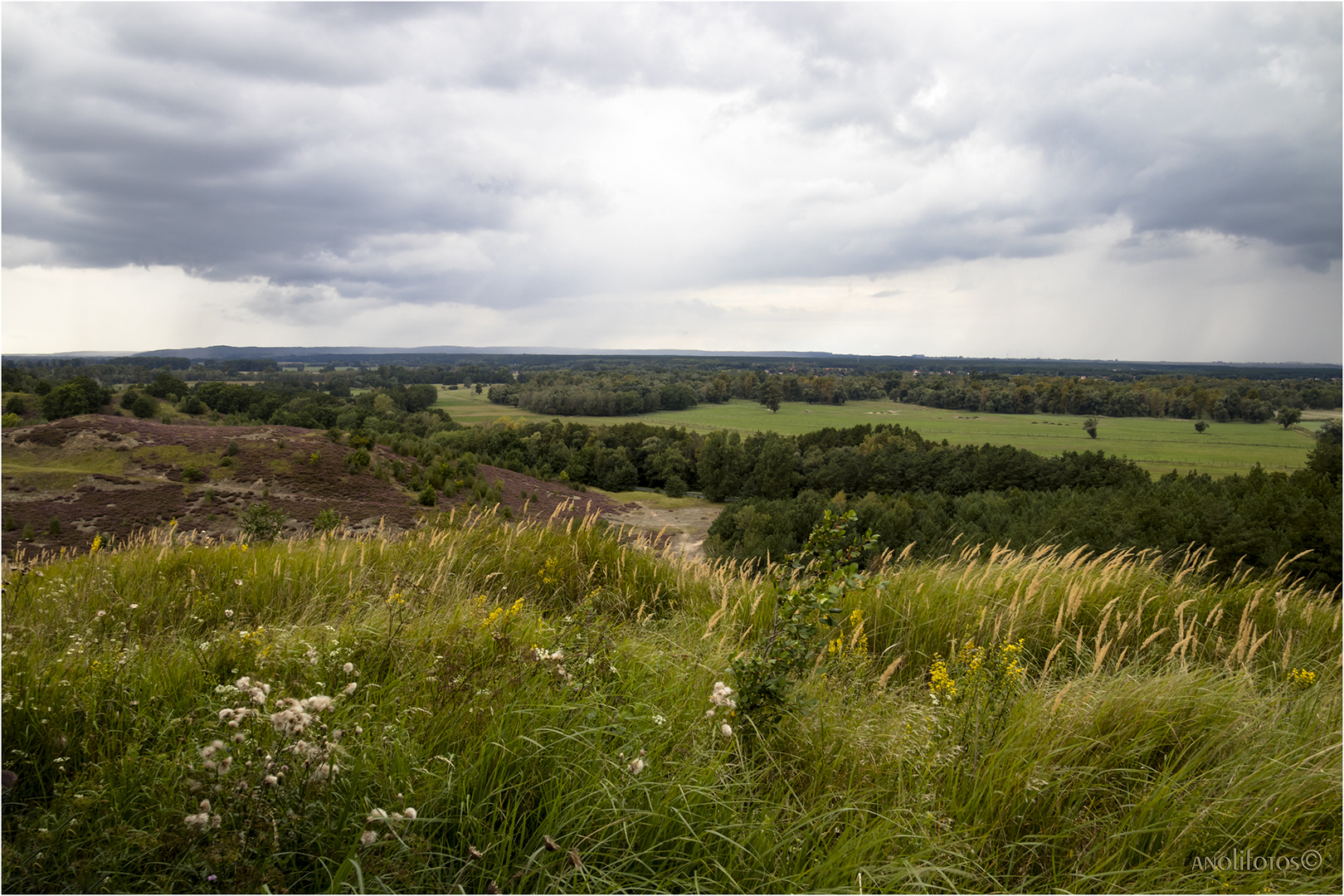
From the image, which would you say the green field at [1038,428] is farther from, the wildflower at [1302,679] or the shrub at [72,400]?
the wildflower at [1302,679]

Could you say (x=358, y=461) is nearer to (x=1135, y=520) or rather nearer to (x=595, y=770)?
(x=1135, y=520)

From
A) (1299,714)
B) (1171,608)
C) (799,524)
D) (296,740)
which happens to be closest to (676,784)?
(296,740)

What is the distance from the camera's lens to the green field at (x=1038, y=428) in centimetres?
5809

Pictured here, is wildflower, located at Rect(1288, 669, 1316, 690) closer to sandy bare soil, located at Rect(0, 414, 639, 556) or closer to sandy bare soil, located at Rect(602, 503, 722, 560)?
sandy bare soil, located at Rect(0, 414, 639, 556)

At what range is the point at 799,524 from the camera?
150 feet

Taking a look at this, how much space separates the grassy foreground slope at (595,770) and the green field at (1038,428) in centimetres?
5054

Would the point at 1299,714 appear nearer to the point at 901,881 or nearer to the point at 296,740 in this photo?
the point at 901,881

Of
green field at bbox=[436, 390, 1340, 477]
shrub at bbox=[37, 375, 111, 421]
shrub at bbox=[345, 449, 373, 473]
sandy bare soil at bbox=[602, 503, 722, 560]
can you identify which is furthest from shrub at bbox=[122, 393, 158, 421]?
green field at bbox=[436, 390, 1340, 477]

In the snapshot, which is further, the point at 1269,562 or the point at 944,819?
the point at 1269,562

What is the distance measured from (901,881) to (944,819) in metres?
0.42

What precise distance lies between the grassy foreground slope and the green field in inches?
1990

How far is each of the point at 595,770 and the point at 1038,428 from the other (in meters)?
101

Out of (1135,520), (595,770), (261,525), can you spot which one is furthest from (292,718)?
(1135,520)

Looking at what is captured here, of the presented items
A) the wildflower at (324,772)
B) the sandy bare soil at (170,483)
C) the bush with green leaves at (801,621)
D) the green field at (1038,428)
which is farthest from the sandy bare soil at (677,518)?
the wildflower at (324,772)
